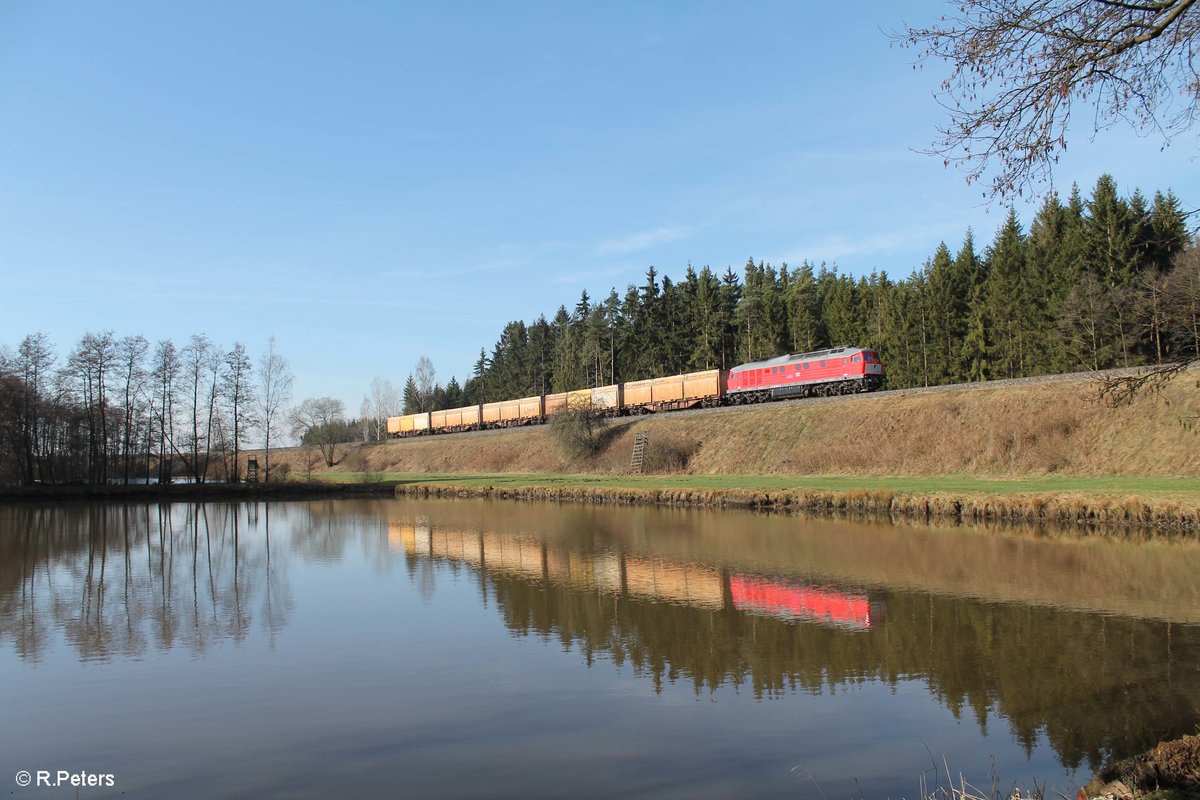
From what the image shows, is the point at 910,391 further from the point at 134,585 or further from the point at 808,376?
the point at 134,585

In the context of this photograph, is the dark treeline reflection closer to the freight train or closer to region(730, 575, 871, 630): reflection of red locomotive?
region(730, 575, 871, 630): reflection of red locomotive

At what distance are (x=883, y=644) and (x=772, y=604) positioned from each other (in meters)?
3.03

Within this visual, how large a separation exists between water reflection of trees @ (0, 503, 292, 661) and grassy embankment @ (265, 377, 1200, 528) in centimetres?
1887

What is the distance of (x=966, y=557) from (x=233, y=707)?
1651 centimetres

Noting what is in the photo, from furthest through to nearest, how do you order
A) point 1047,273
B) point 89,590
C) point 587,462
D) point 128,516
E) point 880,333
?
point 880,333, point 587,462, point 1047,273, point 128,516, point 89,590

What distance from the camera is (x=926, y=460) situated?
37219 millimetres

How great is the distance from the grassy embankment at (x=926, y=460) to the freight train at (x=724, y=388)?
7.07 feet

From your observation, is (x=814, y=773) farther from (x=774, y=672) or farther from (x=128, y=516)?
(x=128, y=516)

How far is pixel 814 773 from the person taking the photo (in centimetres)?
739

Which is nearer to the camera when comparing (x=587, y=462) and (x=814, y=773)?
(x=814, y=773)

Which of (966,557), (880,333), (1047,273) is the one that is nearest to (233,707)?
(966,557)

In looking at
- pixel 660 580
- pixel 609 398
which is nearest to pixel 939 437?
pixel 660 580

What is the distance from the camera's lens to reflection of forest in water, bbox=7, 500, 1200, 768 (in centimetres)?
977

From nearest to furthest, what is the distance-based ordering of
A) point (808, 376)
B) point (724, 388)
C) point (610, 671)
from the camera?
point (610, 671) → point (808, 376) → point (724, 388)
